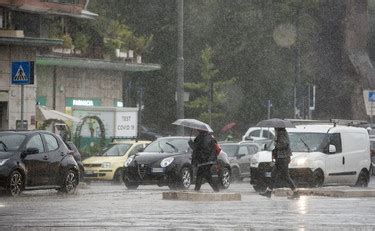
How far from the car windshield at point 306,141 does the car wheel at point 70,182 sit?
20.1 ft

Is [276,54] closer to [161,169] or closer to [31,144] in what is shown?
[161,169]

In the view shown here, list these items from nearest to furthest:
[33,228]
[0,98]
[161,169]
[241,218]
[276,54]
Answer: [33,228], [241,218], [161,169], [0,98], [276,54]

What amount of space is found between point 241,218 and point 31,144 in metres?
10.4

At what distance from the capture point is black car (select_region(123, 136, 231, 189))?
115 feet

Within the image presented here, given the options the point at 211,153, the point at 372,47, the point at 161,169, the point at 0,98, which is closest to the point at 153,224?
the point at 211,153

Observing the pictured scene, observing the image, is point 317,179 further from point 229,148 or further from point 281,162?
point 229,148

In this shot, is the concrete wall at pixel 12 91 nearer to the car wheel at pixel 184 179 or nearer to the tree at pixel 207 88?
the car wheel at pixel 184 179

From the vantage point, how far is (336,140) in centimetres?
3494

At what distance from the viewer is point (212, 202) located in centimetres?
2606

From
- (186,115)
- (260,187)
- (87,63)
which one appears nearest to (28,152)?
(260,187)

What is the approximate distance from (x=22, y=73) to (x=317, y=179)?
8.08 meters

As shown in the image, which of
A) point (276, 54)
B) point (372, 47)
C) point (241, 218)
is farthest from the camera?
point (372, 47)

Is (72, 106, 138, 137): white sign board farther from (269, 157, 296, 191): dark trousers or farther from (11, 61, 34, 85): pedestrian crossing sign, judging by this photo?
(269, 157, 296, 191): dark trousers

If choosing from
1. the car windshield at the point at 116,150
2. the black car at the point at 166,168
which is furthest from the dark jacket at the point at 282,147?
the car windshield at the point at 116,150
